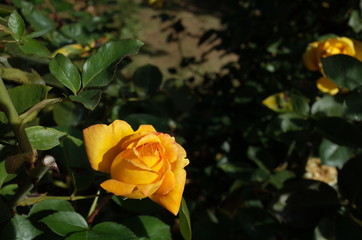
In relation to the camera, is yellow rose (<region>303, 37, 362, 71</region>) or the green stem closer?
the green stem

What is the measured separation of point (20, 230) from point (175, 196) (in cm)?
30

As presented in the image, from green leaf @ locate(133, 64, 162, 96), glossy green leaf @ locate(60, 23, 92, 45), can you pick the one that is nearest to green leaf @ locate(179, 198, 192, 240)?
green leaf @ locate(133, 64, 162, 96)

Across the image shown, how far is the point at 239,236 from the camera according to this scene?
1.16 m

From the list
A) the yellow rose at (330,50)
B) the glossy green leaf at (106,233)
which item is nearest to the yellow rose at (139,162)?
the glossy green leaf at (106,233)

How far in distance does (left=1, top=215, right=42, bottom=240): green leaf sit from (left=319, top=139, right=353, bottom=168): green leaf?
747 millimetres

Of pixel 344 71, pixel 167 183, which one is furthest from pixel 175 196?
pixel 344 71

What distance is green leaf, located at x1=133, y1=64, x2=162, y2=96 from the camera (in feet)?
3.34

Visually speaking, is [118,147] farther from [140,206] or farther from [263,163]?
[263,163]

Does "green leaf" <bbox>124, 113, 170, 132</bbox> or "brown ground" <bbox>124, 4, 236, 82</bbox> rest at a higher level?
"green leaf" <bbox>124, 113, 170, 132</bbox>

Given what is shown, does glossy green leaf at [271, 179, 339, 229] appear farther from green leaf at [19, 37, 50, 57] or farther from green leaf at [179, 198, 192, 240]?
green leaf at [19, 37, 50, 57]

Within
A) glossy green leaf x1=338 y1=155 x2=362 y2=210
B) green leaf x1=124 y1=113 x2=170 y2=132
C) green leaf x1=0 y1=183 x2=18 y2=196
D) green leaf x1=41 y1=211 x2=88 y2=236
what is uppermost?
green leaf x1=124 y1=113 x2=170 y2=132

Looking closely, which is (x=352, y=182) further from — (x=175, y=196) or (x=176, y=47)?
(x=176, y=47)

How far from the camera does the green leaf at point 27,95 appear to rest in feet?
1.94

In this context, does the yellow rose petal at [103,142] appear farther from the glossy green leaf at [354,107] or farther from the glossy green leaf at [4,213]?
the glossy green leaf at [354,107]
